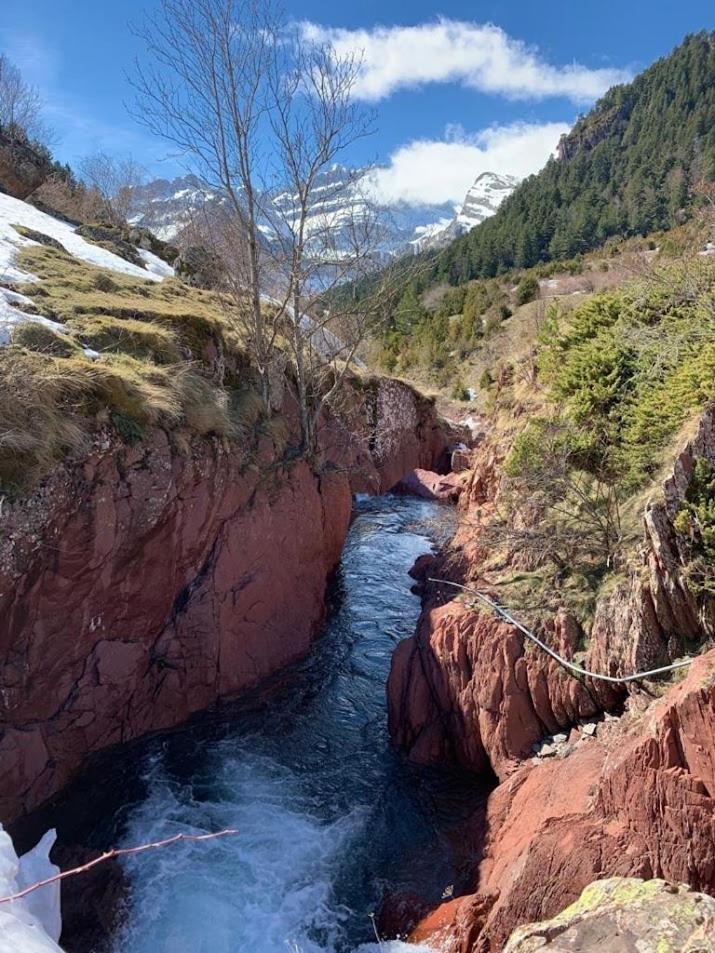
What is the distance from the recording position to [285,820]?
25.6ft

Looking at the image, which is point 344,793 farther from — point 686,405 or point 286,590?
point 686,405

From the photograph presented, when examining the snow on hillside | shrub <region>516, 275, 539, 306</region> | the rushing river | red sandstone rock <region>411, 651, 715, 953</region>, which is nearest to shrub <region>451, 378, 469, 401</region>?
shrub <region>516, 275, 539, 306</region>

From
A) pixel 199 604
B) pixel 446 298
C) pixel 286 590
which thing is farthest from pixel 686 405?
pixel 446 298

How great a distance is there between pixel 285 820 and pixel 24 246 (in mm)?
13905

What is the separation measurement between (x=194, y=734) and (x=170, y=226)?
46531 millimetres

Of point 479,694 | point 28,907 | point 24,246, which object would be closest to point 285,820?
point 479,694

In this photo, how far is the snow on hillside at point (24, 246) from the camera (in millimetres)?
9859

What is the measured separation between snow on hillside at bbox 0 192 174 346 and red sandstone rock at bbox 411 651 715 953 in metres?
9.38

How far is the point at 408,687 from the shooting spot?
9289mm

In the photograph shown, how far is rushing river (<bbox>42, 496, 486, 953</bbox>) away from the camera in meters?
6.50

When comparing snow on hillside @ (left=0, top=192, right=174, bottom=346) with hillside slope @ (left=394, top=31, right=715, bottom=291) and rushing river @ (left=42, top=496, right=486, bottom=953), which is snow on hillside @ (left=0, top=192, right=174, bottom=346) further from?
hillside slope @ (left=394, top=31, right=715, bottom=291)

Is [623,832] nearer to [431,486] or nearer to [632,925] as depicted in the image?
[632,925]

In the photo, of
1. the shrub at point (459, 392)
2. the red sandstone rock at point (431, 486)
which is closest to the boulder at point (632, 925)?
the red sandstone rock at point (431, 486)

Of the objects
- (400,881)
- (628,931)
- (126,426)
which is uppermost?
(126,426)
